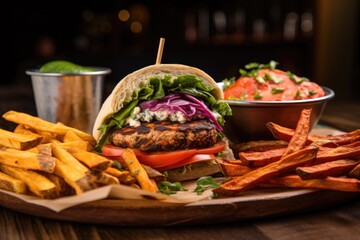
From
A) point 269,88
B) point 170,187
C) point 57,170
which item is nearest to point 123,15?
point 269,88

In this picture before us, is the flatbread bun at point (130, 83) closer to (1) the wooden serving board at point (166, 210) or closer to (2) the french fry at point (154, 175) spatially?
(2) the french fry at point (154, 175)

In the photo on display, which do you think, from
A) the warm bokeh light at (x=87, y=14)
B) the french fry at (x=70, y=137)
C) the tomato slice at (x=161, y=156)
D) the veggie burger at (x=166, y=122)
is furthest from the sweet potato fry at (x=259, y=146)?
the warm bokeh light at (x=87, y=14)

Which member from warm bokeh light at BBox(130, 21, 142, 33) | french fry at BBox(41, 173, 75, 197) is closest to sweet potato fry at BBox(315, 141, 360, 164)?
french fry at BBox(41, 173, 75, 197)

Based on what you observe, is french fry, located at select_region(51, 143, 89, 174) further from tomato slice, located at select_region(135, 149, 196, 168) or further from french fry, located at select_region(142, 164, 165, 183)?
tomato slice, located at select_region(135, 149, 196, 168)

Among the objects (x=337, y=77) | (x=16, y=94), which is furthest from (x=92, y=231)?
(x=337, y=77)

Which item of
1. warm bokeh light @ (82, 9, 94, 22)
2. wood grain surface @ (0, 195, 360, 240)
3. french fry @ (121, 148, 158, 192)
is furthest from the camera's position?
warm bokeh light @ (82, 9, 94, 22)

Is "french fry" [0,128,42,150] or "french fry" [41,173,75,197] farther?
"french fry" [0,128,42,150]

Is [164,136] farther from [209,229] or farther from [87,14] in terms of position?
[87,14]
